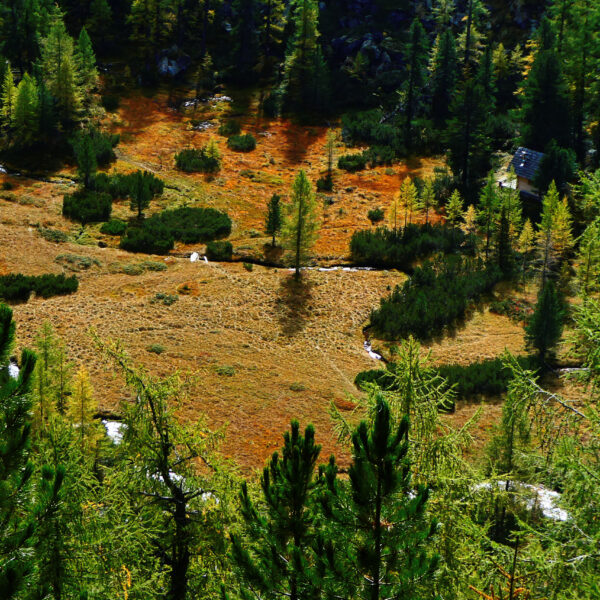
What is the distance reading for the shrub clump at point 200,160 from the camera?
50.1m

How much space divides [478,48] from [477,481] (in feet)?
218

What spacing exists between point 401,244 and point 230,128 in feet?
83.5

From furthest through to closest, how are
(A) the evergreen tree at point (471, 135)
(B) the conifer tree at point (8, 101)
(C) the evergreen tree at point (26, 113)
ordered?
(A) the evergreen tree at point (471, 135), (B) the conifer tree at point (8, 101), (C) the evergreen tree at point (26, 113)

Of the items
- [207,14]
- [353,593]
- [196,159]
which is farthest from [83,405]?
[207,14]

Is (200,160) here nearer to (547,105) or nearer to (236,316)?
(236,316)

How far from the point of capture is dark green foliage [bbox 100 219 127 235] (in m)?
39.2

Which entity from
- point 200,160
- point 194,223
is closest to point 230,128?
point 200,160

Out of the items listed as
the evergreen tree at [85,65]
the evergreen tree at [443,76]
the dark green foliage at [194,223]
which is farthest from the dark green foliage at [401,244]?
the evergreen tree at [85,65]

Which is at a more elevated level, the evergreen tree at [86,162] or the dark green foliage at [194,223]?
the evergreen tree at [86,162]

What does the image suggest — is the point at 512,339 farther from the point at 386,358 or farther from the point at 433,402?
the point at 433,402

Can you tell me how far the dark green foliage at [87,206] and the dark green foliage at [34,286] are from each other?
781 centimetres

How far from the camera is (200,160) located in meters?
50.5

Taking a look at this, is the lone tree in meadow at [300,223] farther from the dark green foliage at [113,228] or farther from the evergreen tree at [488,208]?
the evergreen tree at [488,208]

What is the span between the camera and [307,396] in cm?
2666
